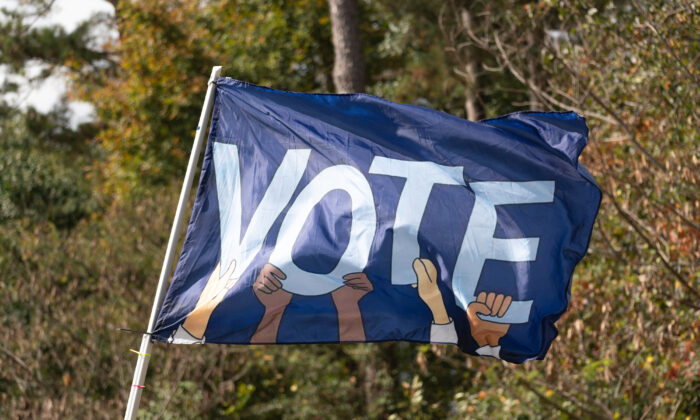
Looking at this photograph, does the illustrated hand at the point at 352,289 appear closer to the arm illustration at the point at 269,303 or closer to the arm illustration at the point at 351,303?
the arm illustration at the point at 351,303

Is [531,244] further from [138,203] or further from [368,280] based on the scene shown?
[138,203]

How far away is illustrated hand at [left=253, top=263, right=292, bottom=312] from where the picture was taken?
468 cm

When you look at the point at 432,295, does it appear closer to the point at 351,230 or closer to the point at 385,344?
the point at 351,230

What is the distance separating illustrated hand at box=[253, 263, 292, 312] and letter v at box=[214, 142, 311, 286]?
12 centimetres

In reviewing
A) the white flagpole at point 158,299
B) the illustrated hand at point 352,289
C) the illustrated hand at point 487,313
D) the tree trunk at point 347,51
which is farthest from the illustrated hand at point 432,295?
the tree trunk at point 347,51

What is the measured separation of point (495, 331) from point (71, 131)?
23255 millimetres

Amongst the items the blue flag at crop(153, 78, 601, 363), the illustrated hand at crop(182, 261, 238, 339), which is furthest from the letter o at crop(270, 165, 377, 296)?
the illustrated hand at crop(182, 261, 238, 339)

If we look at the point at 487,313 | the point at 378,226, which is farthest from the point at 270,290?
the point at 487,313

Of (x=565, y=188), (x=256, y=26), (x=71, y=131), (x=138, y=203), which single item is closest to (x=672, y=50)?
(x=565, y=188)

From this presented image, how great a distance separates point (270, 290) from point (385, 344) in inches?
368

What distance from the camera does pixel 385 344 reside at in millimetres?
13844

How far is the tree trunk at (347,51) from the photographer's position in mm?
12711

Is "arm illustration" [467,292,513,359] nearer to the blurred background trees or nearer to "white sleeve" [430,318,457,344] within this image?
"white sleeve" [430,318,457,344]

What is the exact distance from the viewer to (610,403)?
913cm
